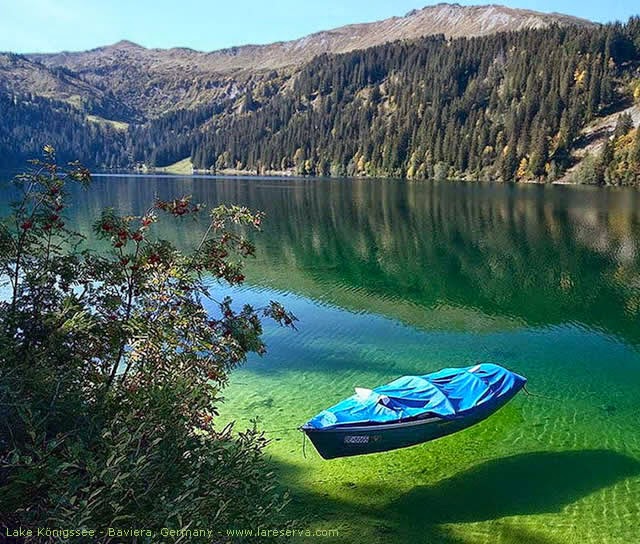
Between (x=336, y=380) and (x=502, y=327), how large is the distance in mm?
12956

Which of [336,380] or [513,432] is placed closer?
[513,432]

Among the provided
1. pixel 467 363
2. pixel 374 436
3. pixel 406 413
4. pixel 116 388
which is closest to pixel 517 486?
pixel 406 413

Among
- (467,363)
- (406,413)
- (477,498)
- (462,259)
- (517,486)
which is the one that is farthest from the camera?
(462,259)

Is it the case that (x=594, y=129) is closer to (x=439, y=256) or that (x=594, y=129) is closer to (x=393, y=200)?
(x=393, y=200)

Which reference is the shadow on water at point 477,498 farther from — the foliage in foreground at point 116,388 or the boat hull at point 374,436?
the foliage in foreground at point 116,388

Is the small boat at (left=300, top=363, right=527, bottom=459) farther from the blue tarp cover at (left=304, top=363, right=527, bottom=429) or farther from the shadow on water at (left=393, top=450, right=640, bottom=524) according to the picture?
the shadow on water at (left=393, top=450, right=640, bottom=524)

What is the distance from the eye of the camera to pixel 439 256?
5038 centimetres

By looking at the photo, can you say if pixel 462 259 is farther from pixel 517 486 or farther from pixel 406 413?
pixel 517 486

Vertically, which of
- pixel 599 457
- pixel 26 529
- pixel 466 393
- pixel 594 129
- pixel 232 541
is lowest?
pixel 599 457

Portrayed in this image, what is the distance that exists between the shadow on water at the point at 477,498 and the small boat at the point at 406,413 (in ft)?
4.52

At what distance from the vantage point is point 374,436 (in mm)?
15664

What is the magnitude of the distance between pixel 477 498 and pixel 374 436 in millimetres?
3339

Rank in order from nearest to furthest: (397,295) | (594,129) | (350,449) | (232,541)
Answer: (232,541)
(350,449)
(397,295)
(594,129)

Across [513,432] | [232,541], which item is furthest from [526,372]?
[232,541]
